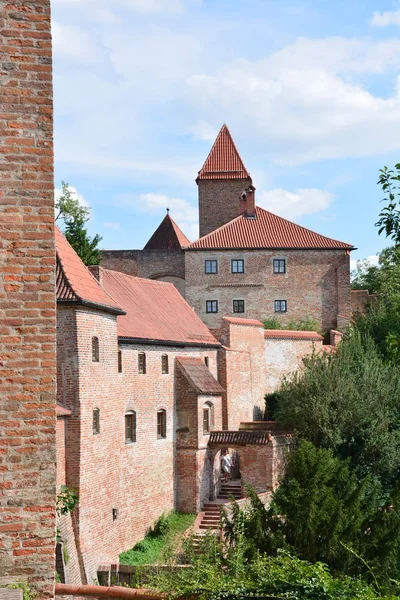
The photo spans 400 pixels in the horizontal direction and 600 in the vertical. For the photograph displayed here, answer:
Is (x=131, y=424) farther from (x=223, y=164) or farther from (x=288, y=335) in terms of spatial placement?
(x=223, y=164)

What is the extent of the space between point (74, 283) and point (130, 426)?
6.68 meters

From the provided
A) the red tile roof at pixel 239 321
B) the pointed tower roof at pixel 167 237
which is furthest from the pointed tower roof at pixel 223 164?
the red tile roof at pixel 239 321

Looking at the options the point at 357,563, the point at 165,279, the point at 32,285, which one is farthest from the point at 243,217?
the point at 32,285

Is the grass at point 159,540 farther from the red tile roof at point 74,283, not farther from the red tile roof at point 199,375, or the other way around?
the red tile roof at point 74,283

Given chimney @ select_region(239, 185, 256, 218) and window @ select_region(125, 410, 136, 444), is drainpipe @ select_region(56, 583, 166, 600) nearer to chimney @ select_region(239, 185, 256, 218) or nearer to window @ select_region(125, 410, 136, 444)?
window @ select_region(125, 410, 136, 444)

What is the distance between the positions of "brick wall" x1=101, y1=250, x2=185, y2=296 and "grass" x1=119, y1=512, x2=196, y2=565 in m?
20.1

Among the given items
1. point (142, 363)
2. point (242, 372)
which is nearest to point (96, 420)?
point (142, 363)

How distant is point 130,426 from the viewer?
26141 millimetres

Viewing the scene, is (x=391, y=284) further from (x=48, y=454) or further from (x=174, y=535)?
(x=48, y=454)

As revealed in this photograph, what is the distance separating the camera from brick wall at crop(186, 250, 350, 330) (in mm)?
47031

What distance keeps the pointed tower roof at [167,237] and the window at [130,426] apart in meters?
26.9

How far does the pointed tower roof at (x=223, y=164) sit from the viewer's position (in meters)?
51.9

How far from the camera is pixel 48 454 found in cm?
637

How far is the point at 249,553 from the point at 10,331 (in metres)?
9.84
